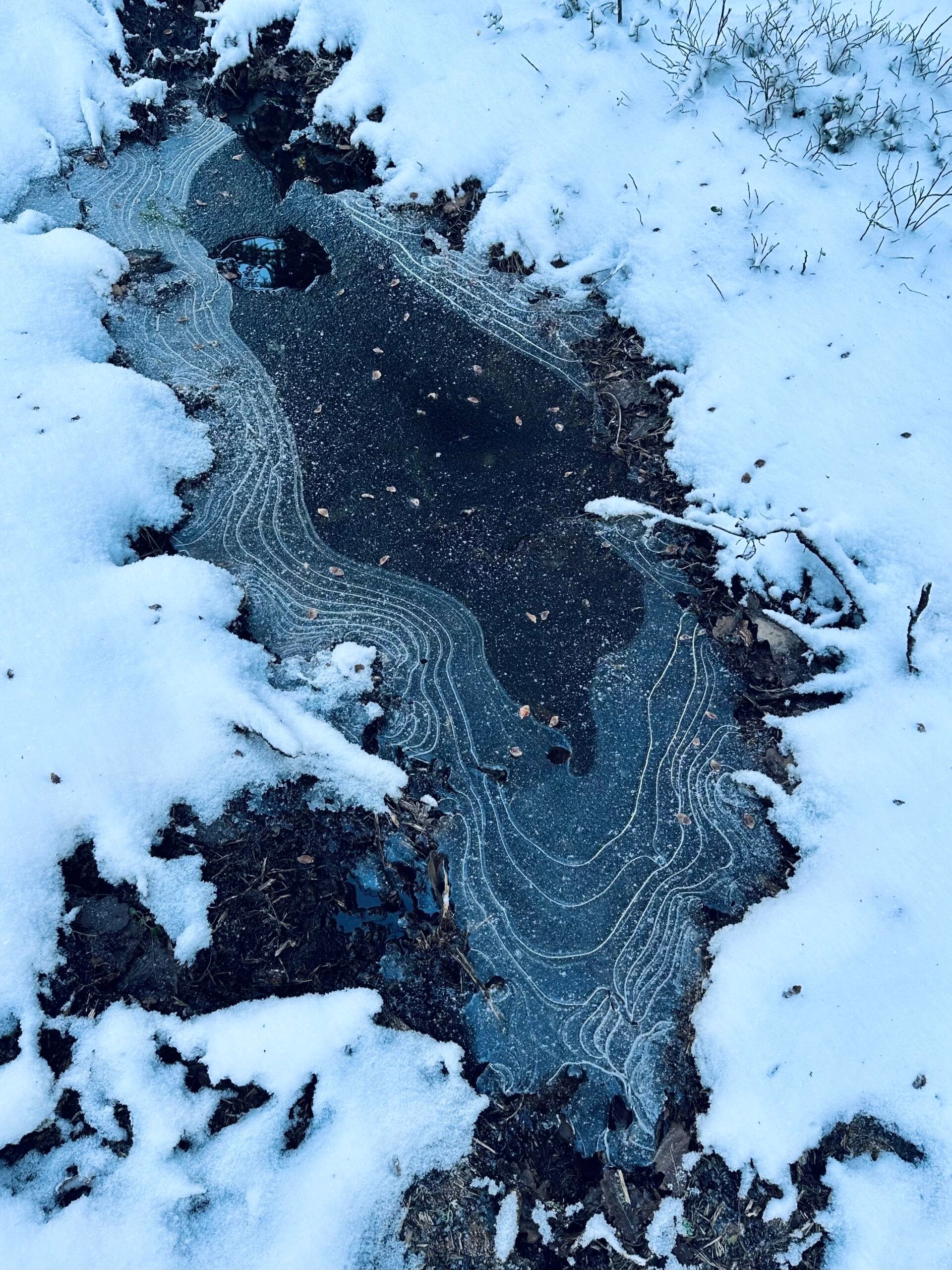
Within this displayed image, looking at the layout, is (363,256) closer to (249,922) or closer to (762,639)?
(762,639)

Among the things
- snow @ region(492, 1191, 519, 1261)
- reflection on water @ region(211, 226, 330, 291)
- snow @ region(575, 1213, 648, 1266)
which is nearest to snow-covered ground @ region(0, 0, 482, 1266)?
snow @ region(492, 1191, 519, 1261)

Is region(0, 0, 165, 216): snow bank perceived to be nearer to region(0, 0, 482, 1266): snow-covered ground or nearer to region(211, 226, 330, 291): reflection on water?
region(0, 0, 482, 1266): snow-covered ground

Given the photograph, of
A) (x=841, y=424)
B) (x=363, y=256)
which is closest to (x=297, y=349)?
(x=363, y=256)

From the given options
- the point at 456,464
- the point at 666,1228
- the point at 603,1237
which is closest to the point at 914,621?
the point at 456,464

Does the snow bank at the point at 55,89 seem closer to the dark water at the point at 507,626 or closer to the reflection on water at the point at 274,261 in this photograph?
the dark water at the point at 507,626

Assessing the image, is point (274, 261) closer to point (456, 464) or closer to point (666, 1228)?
point (456, 464)
